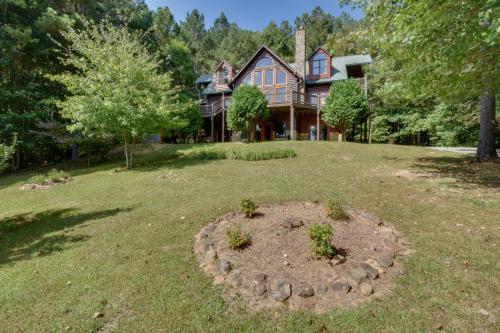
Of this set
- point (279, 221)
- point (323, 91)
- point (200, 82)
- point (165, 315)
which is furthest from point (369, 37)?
point (200, 82)

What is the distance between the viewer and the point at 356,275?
3.92 meters

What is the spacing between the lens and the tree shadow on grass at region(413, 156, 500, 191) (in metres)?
8.53

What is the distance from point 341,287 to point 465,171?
9.54 metres

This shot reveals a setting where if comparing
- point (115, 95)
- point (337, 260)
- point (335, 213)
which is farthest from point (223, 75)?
point (337, 260)

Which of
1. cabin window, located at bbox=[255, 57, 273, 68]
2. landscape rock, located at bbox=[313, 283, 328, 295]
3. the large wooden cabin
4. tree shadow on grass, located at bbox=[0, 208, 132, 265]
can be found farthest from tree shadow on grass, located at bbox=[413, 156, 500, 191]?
cabin window, located at bbox=[255, 57, 273, 68]

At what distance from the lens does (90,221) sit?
6.78 meters

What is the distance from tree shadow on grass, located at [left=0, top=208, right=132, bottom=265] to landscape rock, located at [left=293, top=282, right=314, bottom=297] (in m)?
4.62

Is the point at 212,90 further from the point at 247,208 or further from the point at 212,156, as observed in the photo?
the point at 247,208

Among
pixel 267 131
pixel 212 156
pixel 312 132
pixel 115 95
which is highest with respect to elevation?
pixel 115 95

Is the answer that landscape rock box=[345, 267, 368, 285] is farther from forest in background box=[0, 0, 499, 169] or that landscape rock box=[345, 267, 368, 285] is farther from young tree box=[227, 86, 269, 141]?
young tree box=[227, 86, 269, 141]

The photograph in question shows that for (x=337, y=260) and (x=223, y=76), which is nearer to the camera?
(x=337, y=260)

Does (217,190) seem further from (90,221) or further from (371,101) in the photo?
(371,101)

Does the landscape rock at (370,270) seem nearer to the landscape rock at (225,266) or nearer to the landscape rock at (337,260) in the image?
the landscape rock at (337,260)

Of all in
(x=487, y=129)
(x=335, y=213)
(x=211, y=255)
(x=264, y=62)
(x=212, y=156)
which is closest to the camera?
(x=211, y=255)
